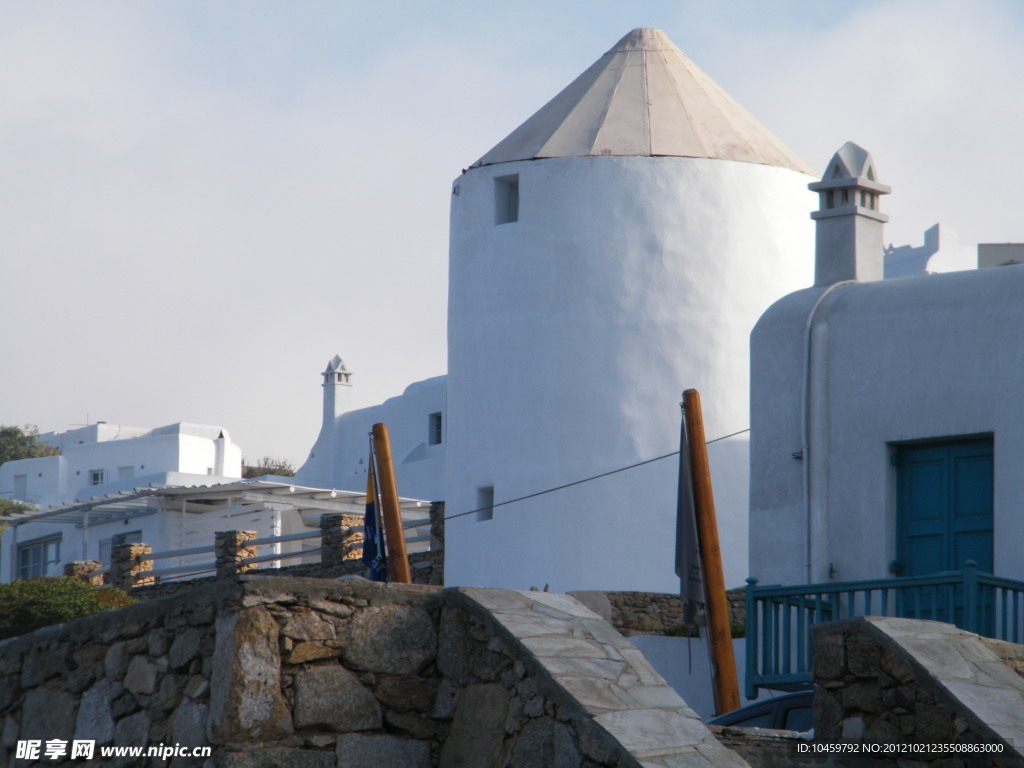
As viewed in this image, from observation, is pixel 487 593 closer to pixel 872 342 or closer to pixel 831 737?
pixel 831 737

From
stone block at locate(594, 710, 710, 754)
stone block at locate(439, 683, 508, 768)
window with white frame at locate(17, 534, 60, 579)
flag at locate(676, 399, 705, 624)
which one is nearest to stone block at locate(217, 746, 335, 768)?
stone block at locate(439, 683, 508, 768)

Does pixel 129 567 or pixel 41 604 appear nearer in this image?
pixel 41 604

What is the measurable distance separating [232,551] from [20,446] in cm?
4464

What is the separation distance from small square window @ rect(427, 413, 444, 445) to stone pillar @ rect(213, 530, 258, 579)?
929 cm

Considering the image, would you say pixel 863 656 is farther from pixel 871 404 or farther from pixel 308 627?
pixel 871 404

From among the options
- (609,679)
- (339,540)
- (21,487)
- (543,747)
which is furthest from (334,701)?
(21,487)

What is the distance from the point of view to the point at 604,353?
23828mm

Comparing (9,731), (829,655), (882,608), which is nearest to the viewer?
(9,731)

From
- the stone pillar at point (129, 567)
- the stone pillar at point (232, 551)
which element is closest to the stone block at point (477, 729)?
the stone pillar at point (232, 551)

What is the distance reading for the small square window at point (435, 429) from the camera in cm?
3769

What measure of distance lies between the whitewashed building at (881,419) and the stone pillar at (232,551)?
46.5ft

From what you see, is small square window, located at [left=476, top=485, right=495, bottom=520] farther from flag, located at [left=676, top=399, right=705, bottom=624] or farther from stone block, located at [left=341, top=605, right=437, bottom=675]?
stone block, located at [left=341, top=605, right=437, bottom=675]

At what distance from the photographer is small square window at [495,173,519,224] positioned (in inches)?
993

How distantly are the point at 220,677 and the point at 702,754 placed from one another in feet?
7.62
